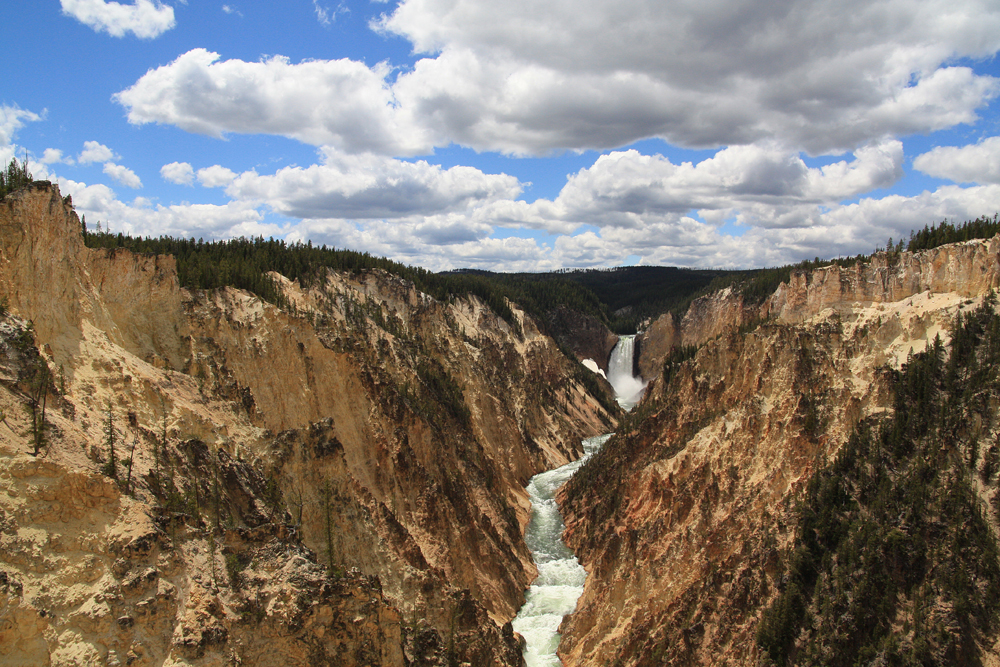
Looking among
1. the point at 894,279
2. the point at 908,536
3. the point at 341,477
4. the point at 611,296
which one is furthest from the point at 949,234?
the point at 611,296

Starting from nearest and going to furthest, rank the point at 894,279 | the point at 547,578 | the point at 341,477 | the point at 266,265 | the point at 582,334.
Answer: the point at 341,477
the point at 894,279
the point at 547,578
the point at 266,265
the point at 582,334

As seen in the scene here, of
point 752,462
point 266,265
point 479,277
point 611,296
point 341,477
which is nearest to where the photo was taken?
point 341,477

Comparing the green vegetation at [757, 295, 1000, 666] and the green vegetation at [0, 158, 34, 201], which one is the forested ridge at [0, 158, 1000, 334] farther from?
the green vegetation at [757, 295, 1000, 666]

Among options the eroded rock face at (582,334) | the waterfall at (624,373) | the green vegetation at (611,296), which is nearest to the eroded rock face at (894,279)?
the green vegetation at (611,296)

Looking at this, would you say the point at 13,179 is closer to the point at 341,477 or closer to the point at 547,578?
the point at 341,477

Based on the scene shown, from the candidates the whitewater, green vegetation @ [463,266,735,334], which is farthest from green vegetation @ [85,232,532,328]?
the whitewater

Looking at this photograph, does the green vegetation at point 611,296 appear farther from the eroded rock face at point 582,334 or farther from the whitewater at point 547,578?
the whitewater at point 547,578
